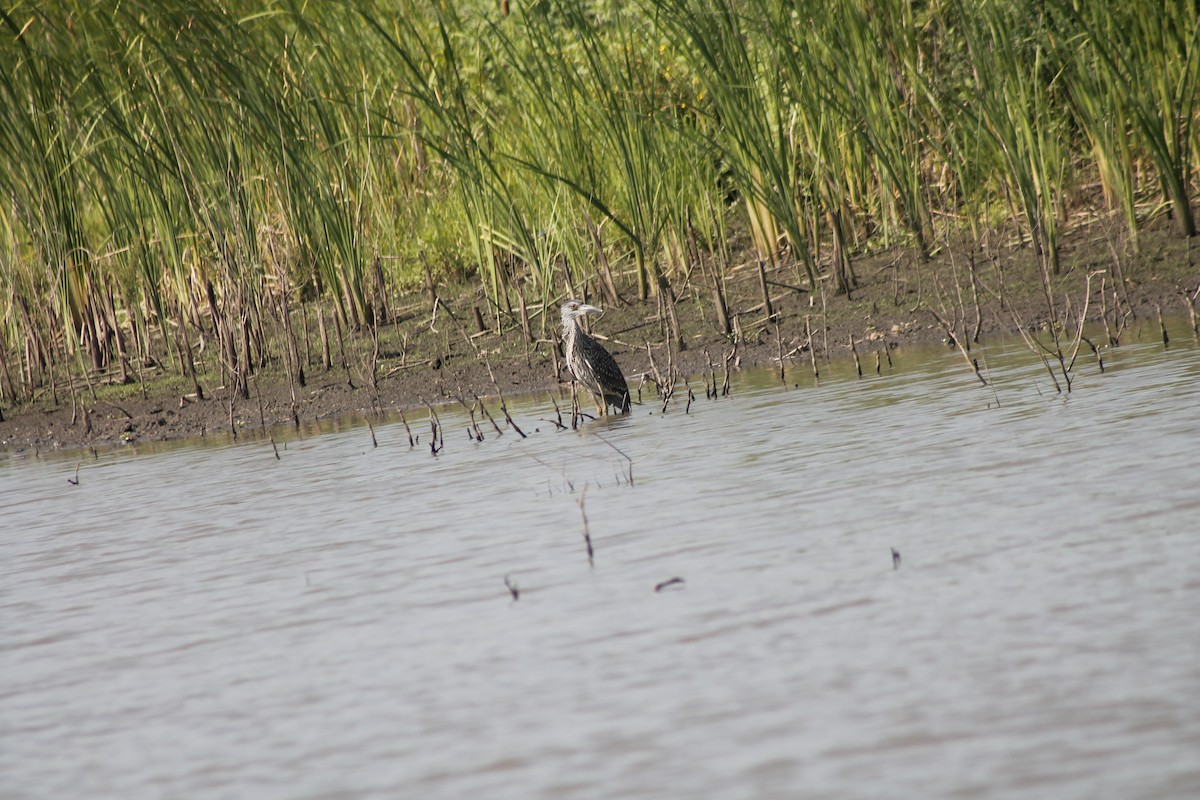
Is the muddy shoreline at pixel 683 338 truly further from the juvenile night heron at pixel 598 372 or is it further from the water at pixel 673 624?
the water at pixel 673 624

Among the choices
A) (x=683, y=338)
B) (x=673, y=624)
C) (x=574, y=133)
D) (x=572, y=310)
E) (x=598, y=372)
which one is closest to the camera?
(x=673, y=624)

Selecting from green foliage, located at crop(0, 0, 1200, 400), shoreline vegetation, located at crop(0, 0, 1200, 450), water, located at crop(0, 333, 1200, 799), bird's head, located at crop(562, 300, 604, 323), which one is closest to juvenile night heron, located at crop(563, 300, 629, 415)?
bird's head, located at crop(562, 300, 604, 323)

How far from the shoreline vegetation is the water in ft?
7.94

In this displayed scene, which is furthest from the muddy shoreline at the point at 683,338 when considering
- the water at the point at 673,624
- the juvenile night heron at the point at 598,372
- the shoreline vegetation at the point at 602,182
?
the water at the point at 673,624

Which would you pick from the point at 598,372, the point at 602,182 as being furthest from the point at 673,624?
the point at 602,182

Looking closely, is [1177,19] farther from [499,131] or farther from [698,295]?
[499,131]

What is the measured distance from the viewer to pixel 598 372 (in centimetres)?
789

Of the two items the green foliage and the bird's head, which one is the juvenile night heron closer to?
the bird's head

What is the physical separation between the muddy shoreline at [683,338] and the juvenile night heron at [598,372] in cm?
53

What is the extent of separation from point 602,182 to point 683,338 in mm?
1202

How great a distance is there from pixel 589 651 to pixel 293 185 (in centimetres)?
663

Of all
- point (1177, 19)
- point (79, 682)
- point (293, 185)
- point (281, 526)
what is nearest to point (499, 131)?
point (293, 185)

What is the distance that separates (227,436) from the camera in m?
9.04

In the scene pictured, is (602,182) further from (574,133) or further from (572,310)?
(572,310)
